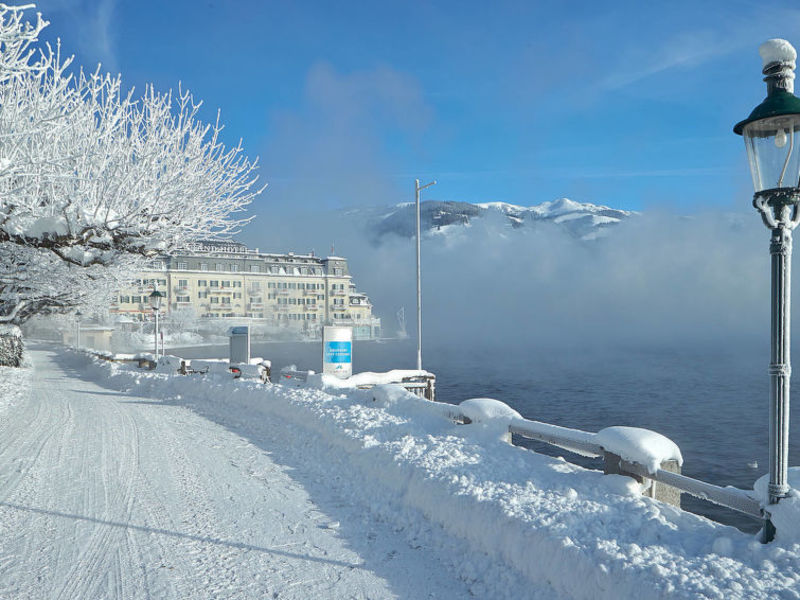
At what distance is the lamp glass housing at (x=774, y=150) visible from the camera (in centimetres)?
505

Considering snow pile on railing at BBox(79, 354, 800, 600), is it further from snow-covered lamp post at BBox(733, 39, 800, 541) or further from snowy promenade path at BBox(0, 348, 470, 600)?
snow-covered lamp post at BBox(733, 39, 800, 541)

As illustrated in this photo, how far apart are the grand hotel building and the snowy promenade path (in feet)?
376

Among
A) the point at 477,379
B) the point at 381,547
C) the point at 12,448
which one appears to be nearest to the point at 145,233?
the point at 12,448

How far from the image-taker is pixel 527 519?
20.1 feet

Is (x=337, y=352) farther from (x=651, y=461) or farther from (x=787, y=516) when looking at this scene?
(x=787, y=516)

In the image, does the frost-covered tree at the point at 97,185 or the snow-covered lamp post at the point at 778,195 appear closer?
the snow-covered lamp post at the point at 778,195

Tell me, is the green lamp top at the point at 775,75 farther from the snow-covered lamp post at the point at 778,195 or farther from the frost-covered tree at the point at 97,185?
the frost-covered tree at the point at 97,185

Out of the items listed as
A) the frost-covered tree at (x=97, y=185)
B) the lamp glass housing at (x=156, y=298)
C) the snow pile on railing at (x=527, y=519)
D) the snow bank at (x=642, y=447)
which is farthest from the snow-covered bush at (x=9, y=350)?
the snow bank at (x=642, y=447)

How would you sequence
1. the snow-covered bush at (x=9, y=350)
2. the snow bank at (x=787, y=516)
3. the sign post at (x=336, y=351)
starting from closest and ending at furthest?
the snow bank at (x=787, y=516) < the sign post at (x=336, y=351) < the snow-covered bush at (x=9, y=350)

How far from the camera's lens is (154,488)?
8.59 metres

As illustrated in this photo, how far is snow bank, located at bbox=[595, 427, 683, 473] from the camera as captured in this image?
6773 mm

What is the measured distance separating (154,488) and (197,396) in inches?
447

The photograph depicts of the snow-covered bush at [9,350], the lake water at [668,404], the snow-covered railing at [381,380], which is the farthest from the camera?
the snow-covered bush at [9,350]

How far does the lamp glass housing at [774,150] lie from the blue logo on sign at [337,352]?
54.4 ft
